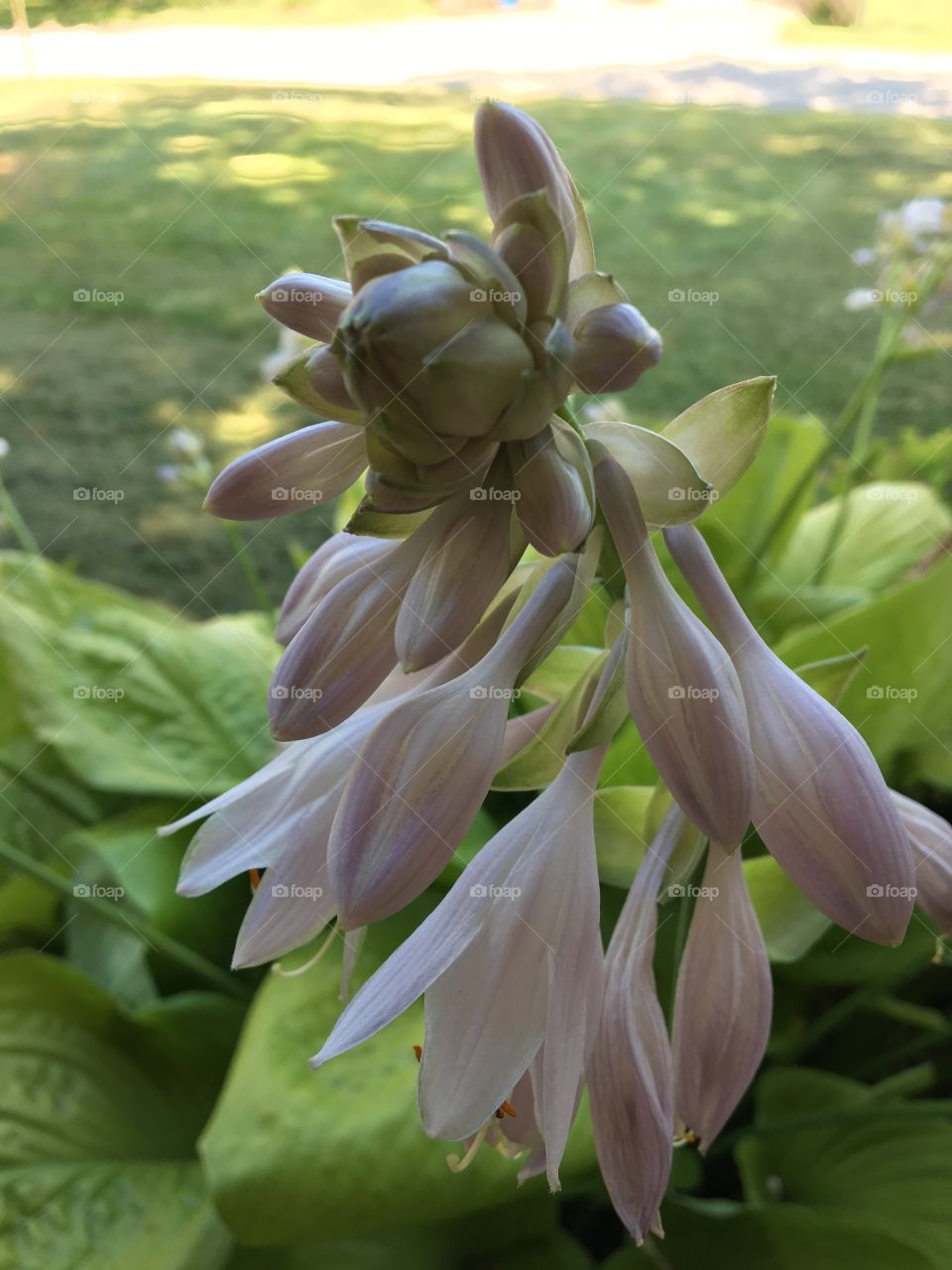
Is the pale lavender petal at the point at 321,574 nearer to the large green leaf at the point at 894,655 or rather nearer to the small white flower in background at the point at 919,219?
the large green leaf at the point at 894,655

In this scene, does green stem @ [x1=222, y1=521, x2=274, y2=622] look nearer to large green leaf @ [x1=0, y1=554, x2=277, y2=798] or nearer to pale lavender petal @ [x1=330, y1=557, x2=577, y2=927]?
large green leaf @ [x1=0, y1=554, x2=277, y2=798]

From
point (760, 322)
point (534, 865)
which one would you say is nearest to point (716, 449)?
point (534, 865)

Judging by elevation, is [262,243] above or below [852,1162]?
above

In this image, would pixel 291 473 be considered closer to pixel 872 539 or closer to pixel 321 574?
pixel 321 574

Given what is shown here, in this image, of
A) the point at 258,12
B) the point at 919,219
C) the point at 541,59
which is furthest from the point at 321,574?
the point at 258,12

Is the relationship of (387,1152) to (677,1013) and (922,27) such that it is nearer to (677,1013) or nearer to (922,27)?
(677,1013)

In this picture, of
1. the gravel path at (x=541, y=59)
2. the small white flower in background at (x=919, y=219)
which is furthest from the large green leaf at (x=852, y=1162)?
the gravel path at (x=541, y=59)
